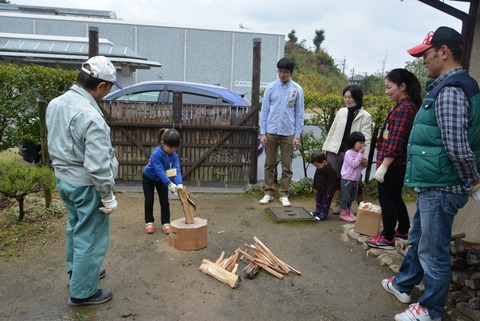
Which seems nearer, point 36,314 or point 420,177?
point 420,177

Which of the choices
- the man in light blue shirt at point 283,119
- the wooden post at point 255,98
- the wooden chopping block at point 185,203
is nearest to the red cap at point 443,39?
the wooden chopping block at point 185,203

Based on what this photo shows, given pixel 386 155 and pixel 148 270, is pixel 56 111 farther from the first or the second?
pixel 386 155

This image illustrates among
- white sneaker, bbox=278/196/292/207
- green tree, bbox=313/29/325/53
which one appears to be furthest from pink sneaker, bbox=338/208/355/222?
green tree, bbox=313/29/325/53

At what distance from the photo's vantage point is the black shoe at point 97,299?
2955 mm

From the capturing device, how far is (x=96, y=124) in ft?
8.63

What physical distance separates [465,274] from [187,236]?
2605 mm

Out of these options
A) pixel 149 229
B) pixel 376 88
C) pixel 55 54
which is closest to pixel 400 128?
pixel 149 229

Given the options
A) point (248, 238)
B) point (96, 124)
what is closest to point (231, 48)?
point (248, 238)

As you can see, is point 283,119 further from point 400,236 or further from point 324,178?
point 400,236

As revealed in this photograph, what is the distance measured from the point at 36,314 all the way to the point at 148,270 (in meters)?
1.02

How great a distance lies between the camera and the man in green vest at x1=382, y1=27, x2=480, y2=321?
243 centimetres

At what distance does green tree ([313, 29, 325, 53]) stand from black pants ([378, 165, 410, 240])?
44.5 metres

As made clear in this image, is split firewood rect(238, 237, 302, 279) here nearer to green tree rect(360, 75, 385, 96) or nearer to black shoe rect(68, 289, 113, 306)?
black shoe rect(68, 289, 113, 306)

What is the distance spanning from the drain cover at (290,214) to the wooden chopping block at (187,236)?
1.38m
